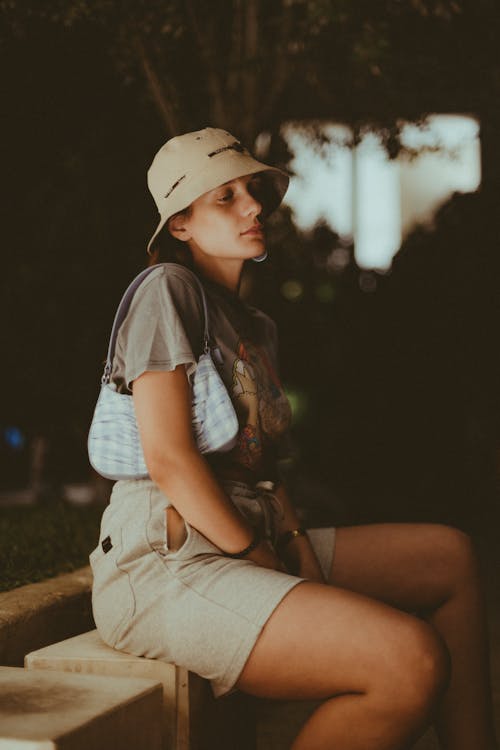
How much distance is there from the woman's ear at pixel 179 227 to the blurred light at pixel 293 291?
30.4 ft

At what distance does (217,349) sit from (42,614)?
4.47 feet

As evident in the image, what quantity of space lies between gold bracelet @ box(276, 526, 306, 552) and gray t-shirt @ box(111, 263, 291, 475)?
0.22 m

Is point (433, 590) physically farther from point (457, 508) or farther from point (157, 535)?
point (457, 508)

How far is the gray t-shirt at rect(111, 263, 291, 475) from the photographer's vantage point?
8.45ft

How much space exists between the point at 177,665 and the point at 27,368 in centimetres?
789

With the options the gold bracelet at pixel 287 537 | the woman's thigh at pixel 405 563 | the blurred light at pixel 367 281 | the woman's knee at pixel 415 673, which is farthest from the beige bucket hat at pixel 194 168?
the blurred light at pixel 367 281

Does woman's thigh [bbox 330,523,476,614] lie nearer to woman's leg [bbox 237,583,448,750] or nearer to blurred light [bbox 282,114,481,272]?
woman's leg [bbox 237,583,448,750]

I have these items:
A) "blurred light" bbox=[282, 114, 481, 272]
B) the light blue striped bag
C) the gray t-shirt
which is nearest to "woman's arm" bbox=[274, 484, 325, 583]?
the gray t-shirt

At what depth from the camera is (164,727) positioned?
2.52 meters

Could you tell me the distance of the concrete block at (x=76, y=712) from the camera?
6.67 ft

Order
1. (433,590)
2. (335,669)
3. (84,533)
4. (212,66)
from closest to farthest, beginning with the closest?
(335,669) → (433,590) → (84,533) → (212,66)

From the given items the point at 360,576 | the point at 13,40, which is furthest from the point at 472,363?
the point at 360,576

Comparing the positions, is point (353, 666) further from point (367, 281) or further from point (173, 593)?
point (367, 281)

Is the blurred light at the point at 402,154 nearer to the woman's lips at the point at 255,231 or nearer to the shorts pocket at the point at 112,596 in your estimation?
the woman's lips at the point at 255,231
